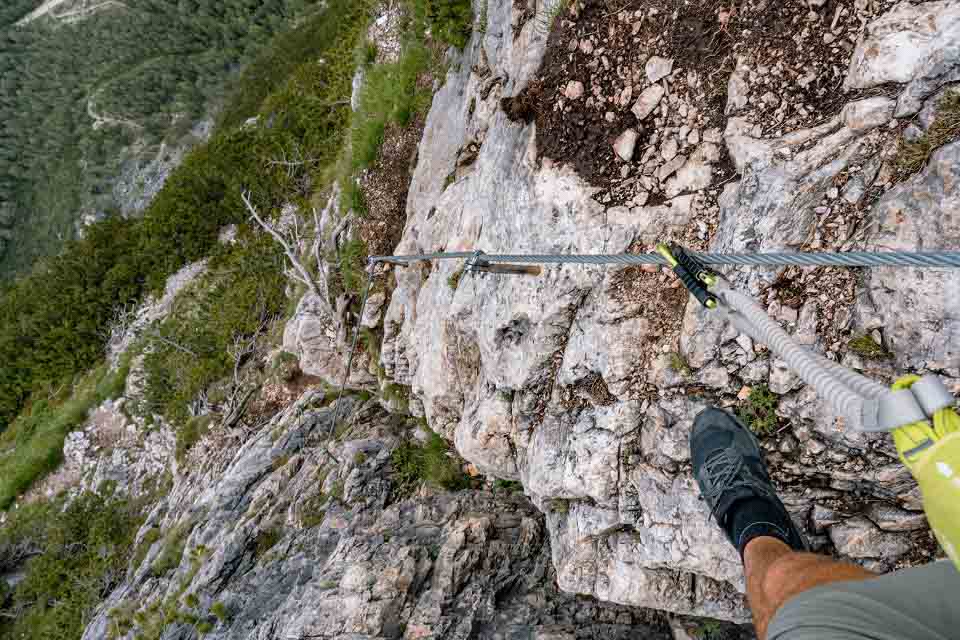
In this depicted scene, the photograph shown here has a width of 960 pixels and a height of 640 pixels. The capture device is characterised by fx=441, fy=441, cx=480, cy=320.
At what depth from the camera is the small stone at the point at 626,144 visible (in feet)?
10.4

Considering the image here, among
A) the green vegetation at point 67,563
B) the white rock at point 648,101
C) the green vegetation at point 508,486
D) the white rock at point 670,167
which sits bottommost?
the green vegetation at point 67,563

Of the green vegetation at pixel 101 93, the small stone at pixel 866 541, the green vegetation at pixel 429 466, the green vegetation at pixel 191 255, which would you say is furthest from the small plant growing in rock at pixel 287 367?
the green vegetation at pixel 101 93

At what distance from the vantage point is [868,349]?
2.28 m

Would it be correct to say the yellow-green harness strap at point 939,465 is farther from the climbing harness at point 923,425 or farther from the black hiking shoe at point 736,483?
the black hiking shoe at point 736,483

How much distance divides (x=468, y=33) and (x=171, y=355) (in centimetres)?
1535

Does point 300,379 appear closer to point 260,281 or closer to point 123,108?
point 260,281

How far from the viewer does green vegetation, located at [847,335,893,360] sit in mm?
2240

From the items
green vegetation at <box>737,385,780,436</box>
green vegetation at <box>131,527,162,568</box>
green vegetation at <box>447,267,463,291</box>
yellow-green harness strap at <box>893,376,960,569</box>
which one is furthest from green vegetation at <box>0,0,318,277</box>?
yellow-green harness strap at <box>893,376,960,569</box>

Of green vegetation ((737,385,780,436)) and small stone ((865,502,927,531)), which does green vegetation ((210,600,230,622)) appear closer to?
green vegetation ((737,385,780,436))

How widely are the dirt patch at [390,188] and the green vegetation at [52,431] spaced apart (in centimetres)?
1548

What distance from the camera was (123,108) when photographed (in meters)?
50.6

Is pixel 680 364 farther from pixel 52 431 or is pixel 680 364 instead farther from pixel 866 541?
pixel 52 431

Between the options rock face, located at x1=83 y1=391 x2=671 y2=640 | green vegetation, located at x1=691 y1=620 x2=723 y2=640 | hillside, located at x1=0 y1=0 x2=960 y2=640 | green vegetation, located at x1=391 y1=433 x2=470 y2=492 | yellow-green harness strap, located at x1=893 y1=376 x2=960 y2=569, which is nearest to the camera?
yellow-green harness strap, located at x1=893 y1=376 x2=960 y2=569

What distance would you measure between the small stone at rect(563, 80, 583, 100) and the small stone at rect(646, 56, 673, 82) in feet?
1.62
